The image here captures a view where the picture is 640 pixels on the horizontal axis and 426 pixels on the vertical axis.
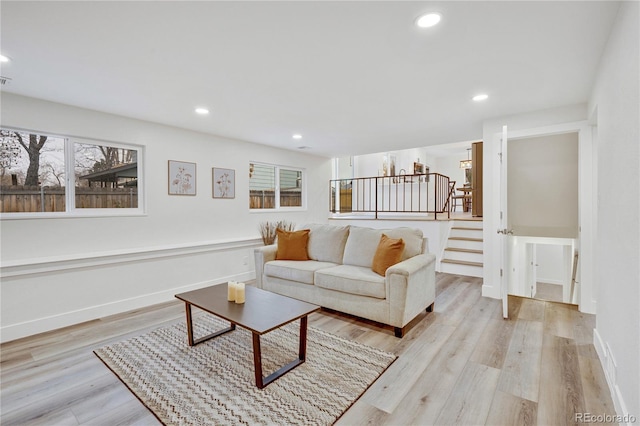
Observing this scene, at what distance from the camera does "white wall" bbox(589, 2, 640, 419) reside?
1465 mm

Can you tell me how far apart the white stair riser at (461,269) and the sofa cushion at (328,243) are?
8.14 feet

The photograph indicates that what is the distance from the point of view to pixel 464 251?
5328mm

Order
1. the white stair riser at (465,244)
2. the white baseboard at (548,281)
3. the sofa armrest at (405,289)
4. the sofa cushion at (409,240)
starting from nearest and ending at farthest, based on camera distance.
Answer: the sofa armrest at (405,289), the sofa cushion at (409,240), the white stair riser at (465,244), the white baseboard at (548,281)

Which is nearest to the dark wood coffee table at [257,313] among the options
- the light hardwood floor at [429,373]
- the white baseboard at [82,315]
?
the light hardwood floor at [429,373]

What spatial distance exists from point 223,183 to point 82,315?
2.46 metres

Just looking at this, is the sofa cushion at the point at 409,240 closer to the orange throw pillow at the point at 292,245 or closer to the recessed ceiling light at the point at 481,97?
the orange throw pillow at the point at 292,245

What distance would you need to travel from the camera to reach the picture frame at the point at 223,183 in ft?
15.3

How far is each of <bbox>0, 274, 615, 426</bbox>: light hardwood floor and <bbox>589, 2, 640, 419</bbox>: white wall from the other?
31 cm

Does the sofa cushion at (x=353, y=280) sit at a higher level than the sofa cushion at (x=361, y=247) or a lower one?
lower

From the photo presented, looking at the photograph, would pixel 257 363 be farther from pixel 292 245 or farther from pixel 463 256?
pixel 463 256

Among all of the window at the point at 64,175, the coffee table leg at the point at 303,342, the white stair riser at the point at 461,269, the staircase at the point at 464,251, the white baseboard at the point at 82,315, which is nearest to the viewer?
the coffee table leg at the point at 303,342

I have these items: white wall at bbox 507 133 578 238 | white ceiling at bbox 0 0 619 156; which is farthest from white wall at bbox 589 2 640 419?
white wall at bbox 507 133 578 238

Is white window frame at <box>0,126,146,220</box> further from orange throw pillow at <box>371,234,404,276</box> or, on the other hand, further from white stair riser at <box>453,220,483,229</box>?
white stair riser at <box>453,220,483,229</box>

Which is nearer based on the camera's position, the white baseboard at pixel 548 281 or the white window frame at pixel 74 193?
the white window frame at pixel 74 193
